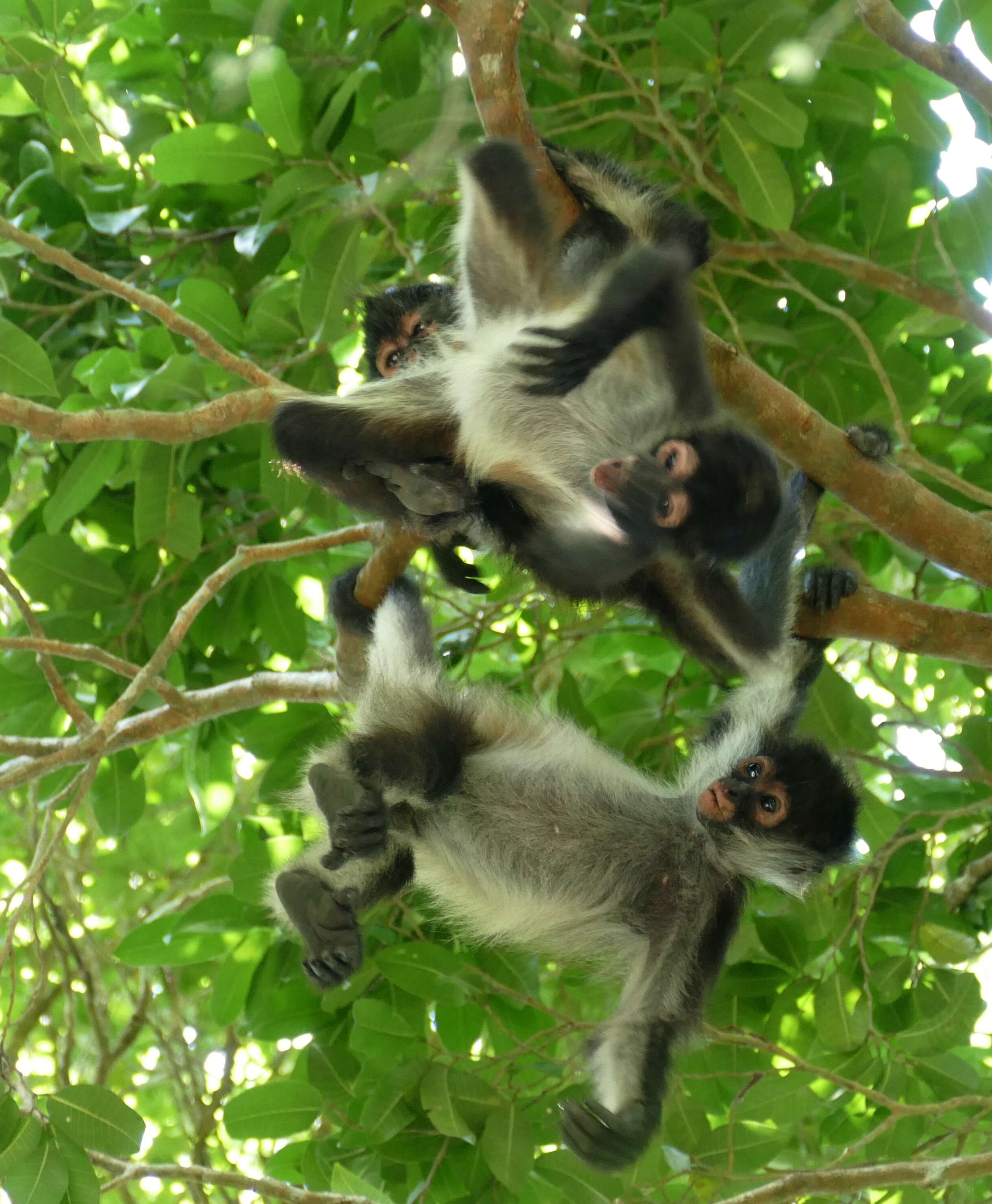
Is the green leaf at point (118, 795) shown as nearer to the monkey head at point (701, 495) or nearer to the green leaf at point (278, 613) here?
the green leaf at point (278, 613)

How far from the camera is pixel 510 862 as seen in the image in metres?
3.22

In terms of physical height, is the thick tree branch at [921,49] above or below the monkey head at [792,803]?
above

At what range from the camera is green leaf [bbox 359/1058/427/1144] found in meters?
2.94

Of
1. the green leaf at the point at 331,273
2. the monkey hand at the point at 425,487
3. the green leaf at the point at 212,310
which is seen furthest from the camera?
the green leaf at the point at 212,310

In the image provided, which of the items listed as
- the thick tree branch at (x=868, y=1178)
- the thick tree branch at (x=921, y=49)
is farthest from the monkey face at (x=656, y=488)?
the thick tree branch at (x=868, y=1178)

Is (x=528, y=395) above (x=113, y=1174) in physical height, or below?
above

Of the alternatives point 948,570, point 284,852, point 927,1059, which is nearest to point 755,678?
point 948,570

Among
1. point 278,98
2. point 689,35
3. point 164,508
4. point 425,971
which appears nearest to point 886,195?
point 689,35

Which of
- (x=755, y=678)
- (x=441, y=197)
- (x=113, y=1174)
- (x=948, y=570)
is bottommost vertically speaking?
(x=113, y=1174)

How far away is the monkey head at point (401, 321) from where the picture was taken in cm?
377

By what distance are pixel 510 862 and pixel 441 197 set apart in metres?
2.04

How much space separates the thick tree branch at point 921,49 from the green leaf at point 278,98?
138cm

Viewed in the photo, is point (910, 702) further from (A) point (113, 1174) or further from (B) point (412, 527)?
(A) point (113, 1174)

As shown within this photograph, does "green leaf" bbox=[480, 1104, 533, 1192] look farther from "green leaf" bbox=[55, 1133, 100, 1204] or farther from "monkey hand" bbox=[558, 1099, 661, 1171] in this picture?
"green leaf" bbox=[55, 1133, 100, 1204]
